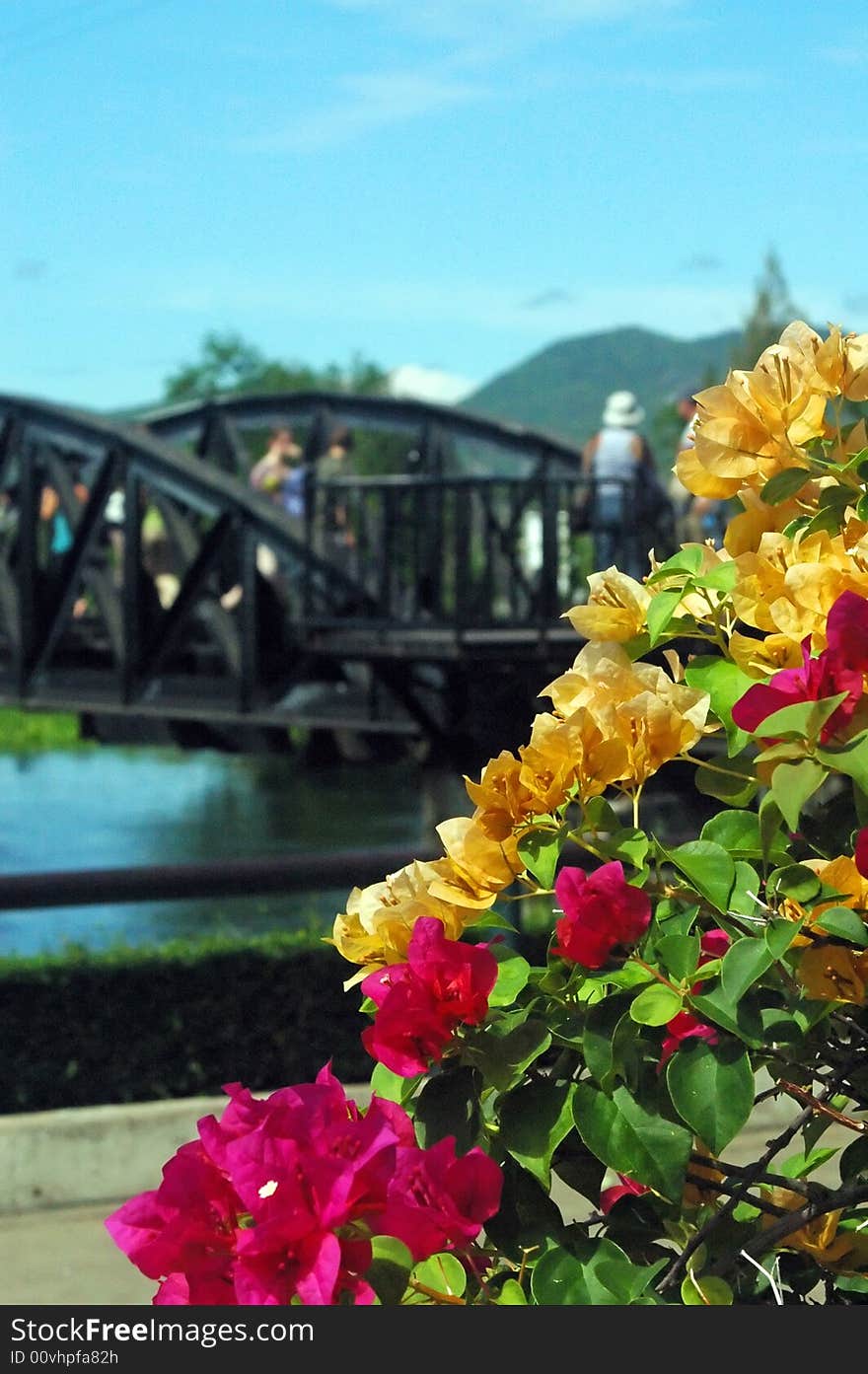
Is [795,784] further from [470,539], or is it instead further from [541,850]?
[470,539]

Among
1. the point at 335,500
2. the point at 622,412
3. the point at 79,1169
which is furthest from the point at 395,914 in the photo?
the point at 622,412

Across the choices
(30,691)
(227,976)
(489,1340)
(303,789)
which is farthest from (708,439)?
(303,789)

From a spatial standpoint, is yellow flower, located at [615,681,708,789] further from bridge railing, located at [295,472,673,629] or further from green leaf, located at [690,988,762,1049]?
bridge railing, located at [295,472,673,629]

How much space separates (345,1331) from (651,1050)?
0.36m

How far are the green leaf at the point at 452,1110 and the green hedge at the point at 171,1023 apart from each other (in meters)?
4.02

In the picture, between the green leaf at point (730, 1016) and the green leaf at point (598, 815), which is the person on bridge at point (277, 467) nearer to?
the green leaf at point (598, 815)

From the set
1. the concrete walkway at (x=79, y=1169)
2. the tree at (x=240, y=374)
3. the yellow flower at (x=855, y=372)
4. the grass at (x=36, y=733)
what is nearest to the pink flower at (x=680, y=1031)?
the yellow flower at (x=855, y=372)

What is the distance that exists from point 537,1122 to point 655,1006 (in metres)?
0.17

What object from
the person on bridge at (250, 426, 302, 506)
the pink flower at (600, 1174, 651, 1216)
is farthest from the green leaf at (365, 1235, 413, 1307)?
the person on bridge at (250, 426, 302, 506)

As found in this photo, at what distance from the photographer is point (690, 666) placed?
5.97ft

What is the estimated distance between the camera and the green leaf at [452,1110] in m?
1.72

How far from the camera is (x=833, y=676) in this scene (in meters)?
1.64

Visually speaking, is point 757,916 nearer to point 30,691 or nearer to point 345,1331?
point 345,1331

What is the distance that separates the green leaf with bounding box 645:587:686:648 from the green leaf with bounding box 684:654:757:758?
0.05m
